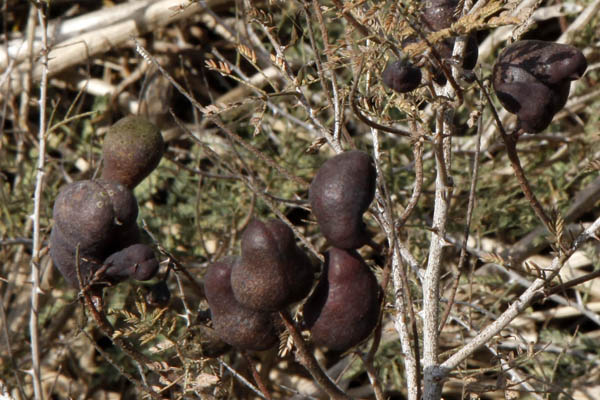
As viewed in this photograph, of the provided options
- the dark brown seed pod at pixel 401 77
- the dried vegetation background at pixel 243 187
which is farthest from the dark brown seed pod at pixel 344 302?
the dried vegetation background at pixel 243 187

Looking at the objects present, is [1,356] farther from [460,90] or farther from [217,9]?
[460,90]

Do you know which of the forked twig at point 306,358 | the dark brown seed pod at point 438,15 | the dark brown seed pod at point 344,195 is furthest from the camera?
the dark brown seed pod at point 438,15

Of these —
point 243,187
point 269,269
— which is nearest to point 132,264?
point 269,269

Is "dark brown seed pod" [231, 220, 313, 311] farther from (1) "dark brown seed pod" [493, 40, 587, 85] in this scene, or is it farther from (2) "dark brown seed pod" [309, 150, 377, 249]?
(1) "dark brown seed pod" [493, 40, 587, 85]

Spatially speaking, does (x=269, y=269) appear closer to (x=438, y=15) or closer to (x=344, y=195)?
(x=344, y=195)

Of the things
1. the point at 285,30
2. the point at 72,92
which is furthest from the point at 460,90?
the point at 72,92

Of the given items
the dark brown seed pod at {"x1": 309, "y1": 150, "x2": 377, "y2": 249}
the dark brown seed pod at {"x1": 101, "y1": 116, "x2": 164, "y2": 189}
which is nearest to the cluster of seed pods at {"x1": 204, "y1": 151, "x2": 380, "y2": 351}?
the dark brown seed pod at {"x1": 309, "y1": 150, "x2": 377, "y2": 249}

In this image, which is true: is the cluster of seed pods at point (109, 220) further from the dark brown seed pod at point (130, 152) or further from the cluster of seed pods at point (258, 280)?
the cluster of seed pods at point (258, 280)
